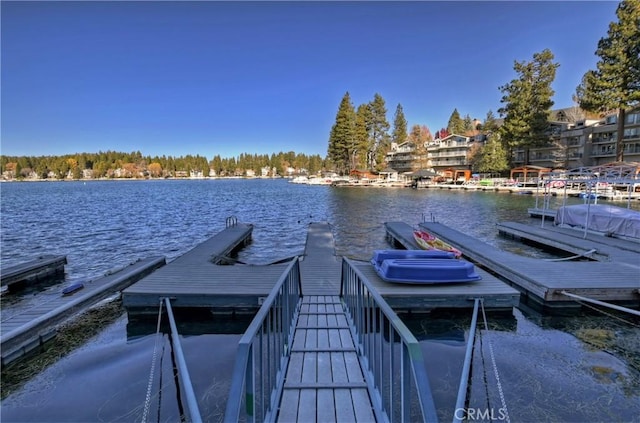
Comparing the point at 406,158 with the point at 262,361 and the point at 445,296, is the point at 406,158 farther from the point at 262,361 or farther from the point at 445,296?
the point at 262,361

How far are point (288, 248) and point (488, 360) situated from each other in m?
12.4

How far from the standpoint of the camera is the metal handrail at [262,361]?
2040 mm

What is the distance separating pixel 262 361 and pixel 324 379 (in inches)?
43.5

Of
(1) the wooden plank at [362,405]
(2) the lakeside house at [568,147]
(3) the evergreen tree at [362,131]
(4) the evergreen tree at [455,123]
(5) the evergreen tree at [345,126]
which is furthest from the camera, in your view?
(4) the evergreen tree at [455,123]

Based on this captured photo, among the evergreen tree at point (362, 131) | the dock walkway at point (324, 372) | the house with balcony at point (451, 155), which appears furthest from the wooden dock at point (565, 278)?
the evergreen tree at point (362, 131)

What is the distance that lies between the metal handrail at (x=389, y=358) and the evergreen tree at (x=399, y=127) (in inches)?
3632

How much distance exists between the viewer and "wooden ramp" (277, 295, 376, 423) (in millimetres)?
3184

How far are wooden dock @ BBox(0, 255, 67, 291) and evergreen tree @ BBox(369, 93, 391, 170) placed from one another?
71777 mm

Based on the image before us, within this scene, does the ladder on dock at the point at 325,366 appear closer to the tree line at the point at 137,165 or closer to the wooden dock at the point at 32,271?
the wooden dock at the point at 32,271

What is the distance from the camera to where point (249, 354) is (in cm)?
221

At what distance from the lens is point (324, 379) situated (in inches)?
148

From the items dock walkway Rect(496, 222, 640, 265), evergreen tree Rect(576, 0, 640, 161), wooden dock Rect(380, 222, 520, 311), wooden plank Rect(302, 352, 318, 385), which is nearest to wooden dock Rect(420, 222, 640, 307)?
wooden dock Rect(380, 222, 520, 311)

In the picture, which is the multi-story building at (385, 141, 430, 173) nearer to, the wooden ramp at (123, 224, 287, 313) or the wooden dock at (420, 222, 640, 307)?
the wooden dock at (420, 222, 640, 307)

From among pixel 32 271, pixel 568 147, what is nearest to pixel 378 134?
pixel 568 147
